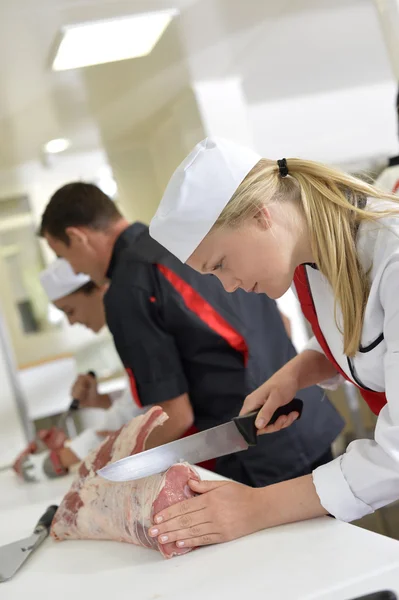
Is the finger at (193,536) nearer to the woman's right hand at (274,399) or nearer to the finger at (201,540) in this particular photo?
the finger at (201,540)

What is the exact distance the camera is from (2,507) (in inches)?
79.1

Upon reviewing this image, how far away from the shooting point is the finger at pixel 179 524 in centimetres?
115

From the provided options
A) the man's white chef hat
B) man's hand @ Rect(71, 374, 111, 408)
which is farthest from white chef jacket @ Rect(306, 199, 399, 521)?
man's hand @ Rect(71, 374, 111, 408)

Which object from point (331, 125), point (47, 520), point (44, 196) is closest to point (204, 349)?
point (47, 520)

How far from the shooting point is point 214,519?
3.77 ft

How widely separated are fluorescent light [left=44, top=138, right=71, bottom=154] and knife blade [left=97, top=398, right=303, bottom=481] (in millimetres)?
3297

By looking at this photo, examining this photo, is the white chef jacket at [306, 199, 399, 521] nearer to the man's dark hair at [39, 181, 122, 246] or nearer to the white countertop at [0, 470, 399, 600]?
the white countertop at [0, 470, 399, 600]

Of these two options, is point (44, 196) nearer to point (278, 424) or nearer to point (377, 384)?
point (278, 424)

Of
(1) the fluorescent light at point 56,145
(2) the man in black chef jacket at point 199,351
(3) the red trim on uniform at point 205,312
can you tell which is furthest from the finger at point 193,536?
(1) the fluorescent light at point 56,145

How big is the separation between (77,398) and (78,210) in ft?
3.23

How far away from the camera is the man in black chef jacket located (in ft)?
5.82

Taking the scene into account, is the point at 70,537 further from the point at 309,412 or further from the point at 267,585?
the point at 309,412

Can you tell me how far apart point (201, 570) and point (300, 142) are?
14.3 feet

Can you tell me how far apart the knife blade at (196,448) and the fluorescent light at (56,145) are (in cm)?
330
